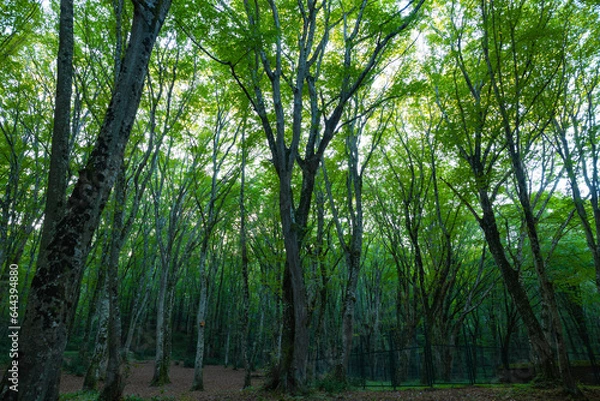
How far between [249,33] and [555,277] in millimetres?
17712

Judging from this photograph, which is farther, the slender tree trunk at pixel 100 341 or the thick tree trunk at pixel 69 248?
the slender tree trunk at pixel 100 341

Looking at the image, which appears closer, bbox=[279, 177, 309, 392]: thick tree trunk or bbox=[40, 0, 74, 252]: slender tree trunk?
bbox=[40, 0, 74, 252]: slender tree trunk

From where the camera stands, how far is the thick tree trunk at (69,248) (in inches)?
115

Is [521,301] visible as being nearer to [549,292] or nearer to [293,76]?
[549,292]

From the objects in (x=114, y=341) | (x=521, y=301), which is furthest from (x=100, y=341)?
(x=521, y=301)

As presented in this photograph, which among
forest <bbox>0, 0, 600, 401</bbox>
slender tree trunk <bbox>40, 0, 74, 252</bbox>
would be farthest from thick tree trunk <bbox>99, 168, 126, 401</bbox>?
slender tree trunk <bbox>40, 0, 74, 252</bbox>

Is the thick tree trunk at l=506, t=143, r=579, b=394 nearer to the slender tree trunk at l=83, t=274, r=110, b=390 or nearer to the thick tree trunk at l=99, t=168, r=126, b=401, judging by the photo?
the thick tree trunk at l=99, t=168, r=126, b=401

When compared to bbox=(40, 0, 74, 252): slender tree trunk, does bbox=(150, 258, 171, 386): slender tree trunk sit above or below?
below

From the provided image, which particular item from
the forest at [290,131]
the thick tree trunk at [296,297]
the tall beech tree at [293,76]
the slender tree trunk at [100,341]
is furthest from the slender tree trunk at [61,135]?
the slender tree trunk at [100,341]

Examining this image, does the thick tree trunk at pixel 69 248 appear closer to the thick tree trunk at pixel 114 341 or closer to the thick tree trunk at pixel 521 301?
the thick tree trunk at pixel 114 341

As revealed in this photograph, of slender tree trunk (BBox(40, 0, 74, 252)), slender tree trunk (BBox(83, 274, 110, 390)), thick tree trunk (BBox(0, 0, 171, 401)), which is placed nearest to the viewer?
thick tree trunk (BBox(0, 0, 171, 401))

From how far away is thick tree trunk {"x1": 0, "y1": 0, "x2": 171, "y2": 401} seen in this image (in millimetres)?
2930

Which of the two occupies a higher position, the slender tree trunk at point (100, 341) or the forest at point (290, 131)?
the forest at point (290, 131)

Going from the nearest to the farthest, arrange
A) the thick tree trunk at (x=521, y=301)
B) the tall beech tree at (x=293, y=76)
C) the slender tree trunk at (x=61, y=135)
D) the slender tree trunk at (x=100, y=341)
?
the slender tree trunk at (x=61, y=135) → the tall beech tree at (x=293, y=76) → the thick tree trunk at (x=521, y=301) → the slender tree trunk at (x=100, y=341)
